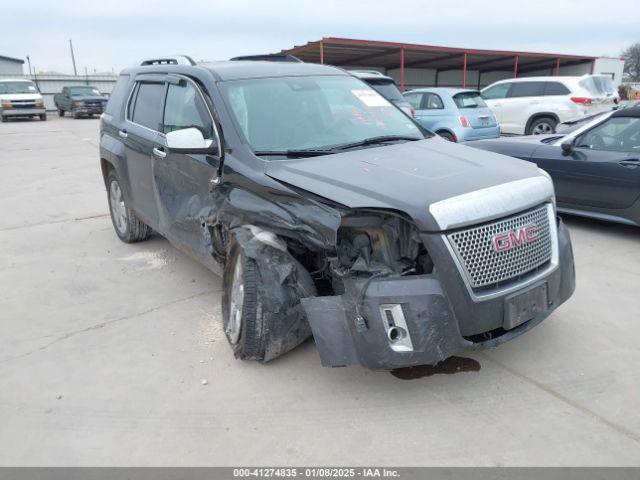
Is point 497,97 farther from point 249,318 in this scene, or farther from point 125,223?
point 249,318

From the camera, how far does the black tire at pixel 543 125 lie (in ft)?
42.7

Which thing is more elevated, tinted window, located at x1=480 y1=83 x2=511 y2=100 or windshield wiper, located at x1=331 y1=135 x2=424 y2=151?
windshield wiper, located at x1=331 y1=135 x2=424 y2=151

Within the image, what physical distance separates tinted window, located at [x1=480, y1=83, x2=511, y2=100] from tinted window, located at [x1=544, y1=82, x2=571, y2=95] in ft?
3.80

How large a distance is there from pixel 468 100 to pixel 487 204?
9.12 meters

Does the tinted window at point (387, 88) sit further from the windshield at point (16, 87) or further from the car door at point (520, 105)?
the windshield at point (16, 87)

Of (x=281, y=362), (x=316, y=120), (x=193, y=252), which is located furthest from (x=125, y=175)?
(x=281, y=362)

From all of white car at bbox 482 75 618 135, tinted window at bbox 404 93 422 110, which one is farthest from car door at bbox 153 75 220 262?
white car at bbox 482 75 618 135

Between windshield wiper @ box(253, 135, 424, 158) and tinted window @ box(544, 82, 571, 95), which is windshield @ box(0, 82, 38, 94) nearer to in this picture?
tinted window @ box(544, 82, 571, 95)

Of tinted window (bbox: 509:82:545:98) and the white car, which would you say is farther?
tinted window (bbox: 509:82:545:98)

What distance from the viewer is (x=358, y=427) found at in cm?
279

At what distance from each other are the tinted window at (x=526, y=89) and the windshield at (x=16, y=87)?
76.1 ft

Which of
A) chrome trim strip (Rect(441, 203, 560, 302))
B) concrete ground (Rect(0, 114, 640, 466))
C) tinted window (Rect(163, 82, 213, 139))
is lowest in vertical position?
concrete ground (Rect(0, 114, 640, 466))

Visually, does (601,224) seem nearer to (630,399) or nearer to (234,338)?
(630,399)

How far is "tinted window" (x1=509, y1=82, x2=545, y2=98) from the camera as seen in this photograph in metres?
13.3
